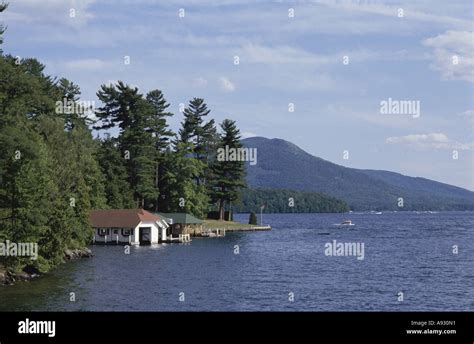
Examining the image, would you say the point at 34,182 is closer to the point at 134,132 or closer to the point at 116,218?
the point at 116,218

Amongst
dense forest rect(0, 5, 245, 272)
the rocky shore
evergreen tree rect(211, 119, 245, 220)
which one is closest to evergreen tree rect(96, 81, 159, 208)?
dense forest rect(0, 5, 245, 272)

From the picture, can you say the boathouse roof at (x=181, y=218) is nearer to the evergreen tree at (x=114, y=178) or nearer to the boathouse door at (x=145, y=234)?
the evergreen tree at (x=114, y=178)

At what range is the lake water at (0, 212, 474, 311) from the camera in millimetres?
38438

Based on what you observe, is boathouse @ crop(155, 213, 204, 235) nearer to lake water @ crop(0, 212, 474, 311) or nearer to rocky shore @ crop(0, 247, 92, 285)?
lake water @ crop(0, 212, 474, 311)

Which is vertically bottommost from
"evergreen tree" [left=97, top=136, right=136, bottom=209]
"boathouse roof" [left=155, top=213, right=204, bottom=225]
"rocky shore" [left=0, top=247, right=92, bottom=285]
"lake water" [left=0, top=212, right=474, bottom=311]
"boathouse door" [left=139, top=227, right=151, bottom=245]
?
"lake water" [left=0, top=212, right=474, bottom=311]

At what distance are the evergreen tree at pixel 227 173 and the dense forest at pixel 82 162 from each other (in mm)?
232

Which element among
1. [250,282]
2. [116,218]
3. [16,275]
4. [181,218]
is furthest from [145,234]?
[16,275]

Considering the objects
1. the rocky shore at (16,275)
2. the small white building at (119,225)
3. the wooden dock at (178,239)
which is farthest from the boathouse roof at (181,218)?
the rocky shore at (16,275)

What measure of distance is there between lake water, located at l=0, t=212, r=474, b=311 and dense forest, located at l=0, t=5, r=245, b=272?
157 inches

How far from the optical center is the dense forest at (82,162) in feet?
149

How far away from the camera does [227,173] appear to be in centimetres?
13300

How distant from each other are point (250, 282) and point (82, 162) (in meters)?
30.3
